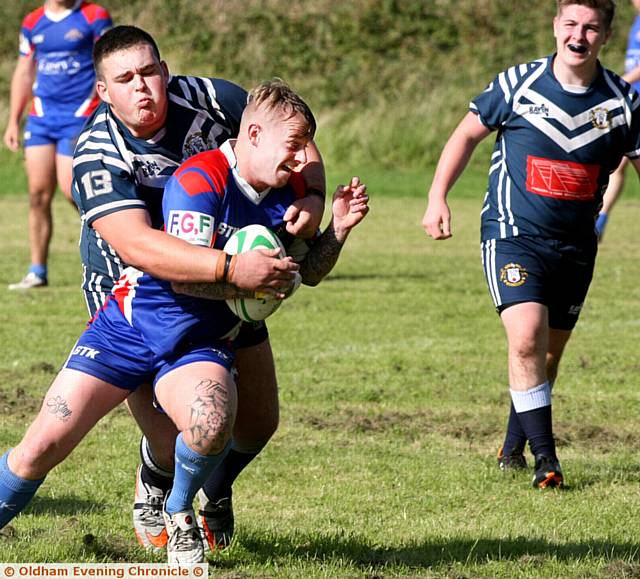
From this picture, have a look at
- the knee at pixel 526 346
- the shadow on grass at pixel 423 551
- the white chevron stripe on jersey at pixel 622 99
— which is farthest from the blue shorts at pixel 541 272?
the shadow on grass at pixel 423 551

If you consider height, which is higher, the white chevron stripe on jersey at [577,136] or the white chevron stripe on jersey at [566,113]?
the white chevron stripe on jersey at [566,113]

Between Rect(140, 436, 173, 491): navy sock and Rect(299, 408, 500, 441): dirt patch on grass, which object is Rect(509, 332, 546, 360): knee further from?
Rect(140, 436, 173, 491): navy sock

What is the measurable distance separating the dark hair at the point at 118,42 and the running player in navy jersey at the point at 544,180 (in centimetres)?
195

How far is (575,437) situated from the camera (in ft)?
22.2

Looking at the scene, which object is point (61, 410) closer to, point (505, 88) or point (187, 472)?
point (187, 472)

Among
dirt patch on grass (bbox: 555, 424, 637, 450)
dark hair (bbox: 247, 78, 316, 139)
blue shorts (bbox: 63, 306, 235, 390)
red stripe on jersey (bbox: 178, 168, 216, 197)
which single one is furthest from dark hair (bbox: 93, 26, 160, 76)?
dirt patch on grass (bbox: 555, 424, 637, 450)

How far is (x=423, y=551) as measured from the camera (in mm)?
4762

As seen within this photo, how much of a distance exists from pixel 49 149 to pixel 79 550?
6883 mm

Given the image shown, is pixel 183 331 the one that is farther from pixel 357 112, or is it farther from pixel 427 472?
pixel 357 112

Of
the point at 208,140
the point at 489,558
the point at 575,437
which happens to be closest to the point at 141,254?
the point at 208,140

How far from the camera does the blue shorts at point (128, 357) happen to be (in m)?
4.16

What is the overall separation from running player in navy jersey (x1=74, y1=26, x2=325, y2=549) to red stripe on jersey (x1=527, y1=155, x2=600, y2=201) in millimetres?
1761

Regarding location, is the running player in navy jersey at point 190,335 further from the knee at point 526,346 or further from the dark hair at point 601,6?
the dark hair at point 601,6

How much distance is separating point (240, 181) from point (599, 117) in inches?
94.2
